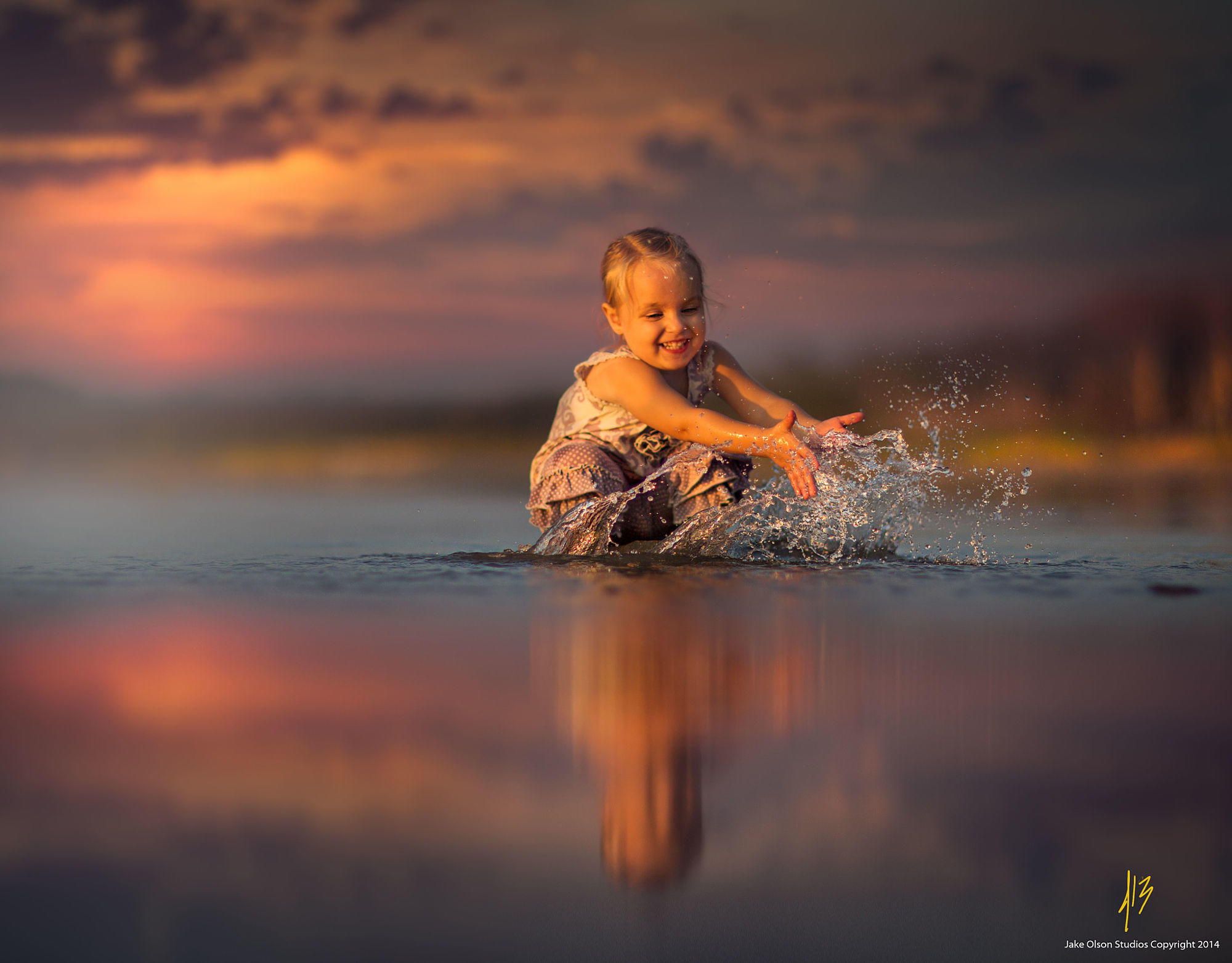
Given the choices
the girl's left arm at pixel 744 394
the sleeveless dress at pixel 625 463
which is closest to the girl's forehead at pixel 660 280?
the sleeveless dress at pixel 625 463

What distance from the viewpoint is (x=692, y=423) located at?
282 centimetres

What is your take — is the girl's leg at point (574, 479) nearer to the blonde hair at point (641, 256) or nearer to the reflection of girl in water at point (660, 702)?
the blonde hair at point (641, 256)

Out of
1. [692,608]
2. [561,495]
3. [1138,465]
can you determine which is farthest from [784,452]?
[1138,465]

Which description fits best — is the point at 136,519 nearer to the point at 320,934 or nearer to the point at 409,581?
the point at 409,581

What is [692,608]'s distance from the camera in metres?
1.85

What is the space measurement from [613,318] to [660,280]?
0.23 metres

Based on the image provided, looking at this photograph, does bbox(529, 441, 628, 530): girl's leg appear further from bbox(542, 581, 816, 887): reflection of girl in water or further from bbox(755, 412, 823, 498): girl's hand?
bbox(542, 581, 816, 887): reflection of girl in water

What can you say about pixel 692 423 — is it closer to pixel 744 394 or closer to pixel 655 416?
pixel 655 416

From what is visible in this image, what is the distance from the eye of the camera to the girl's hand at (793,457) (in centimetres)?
248

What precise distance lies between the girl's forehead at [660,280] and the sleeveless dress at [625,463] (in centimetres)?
17

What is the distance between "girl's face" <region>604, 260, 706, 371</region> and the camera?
9.64 ft

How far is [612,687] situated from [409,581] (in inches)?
41.4
